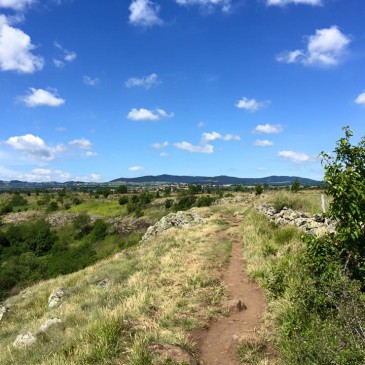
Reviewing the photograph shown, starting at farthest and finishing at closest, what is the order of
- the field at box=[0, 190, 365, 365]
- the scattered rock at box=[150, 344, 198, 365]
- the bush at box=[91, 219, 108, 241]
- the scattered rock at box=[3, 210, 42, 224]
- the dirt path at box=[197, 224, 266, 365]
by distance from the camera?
the scattered rock at box=[3, 210, 42, 224] → the bush at box=[91, 219, 108, 241] → the dirt path at box=[197, 224, 266, 365] → the scattered rock at box=[150, 344, 198, 365] → the field at box=[0, 190, 365, 365]

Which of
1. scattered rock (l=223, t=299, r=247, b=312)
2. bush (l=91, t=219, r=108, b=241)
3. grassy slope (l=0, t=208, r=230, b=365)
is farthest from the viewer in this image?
bush (l=91, t=219, r=108, b=241)

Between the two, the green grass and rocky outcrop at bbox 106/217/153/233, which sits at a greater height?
the green grass

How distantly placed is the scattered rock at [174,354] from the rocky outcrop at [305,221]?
6.30 m

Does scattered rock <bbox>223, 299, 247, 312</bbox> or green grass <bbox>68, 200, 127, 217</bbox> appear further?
green grass <bbox>68, 200, 127, 217</bbox>

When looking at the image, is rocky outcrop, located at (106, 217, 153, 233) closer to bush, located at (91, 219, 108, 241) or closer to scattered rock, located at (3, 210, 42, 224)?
bush, located at (91, 219, 108, 241)

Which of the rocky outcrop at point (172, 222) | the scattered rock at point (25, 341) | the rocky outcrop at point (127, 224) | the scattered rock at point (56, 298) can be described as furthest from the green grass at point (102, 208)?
the scattered rock at point (25, 341)

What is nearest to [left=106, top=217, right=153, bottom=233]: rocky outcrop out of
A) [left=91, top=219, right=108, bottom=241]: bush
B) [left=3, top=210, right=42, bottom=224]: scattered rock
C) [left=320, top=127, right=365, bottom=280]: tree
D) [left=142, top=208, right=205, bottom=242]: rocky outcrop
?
[left=91, top=219, right=108, bottom=241]: bush

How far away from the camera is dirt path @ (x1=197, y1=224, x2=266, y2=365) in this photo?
25.2 feet

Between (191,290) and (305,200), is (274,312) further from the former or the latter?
(305,200)

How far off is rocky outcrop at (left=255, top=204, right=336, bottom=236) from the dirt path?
9.64 ft

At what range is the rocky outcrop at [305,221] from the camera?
13.9m

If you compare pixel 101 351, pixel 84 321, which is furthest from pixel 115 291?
pixel 101 351

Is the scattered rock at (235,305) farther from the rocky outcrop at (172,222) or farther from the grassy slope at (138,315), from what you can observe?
the rocky outcrop at (172,222)

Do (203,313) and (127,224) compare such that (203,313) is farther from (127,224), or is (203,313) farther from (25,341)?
(127,224)
